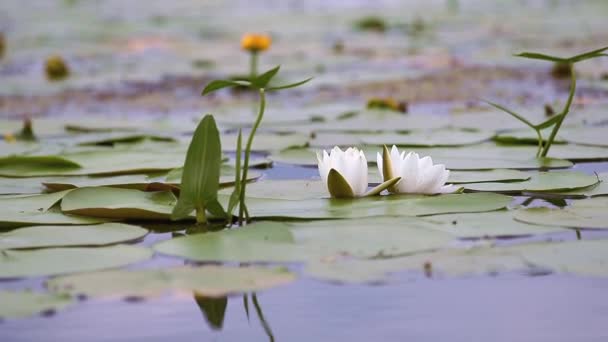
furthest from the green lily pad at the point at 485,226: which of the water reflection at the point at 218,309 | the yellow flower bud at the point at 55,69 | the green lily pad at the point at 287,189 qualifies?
the yellow flower bud at the point at 55,69

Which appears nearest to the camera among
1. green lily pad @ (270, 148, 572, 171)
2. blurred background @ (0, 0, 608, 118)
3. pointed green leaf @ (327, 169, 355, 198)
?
pointed green leaf @ (327, 169, 355, 198)

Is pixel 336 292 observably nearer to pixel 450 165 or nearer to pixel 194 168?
pixel 194 168

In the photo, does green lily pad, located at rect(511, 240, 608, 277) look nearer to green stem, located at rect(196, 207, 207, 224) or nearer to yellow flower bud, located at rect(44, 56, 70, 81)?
green stem, located at rect(196, 207, 207, 224)

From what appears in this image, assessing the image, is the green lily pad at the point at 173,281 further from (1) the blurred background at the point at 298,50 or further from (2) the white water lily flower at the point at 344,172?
(1) the blurred background at the point at 298,50

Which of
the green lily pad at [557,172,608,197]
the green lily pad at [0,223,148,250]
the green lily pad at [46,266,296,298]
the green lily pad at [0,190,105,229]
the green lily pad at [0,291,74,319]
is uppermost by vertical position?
the green lily pad at [557,172,608,197]

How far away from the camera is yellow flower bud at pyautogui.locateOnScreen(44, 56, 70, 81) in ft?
17.9

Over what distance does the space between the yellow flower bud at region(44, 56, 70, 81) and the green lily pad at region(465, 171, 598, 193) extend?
3.65 metres

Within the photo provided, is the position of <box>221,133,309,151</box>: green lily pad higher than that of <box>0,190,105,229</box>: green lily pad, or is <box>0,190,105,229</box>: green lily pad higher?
<box>221,133,309,151</box>: green lily pad

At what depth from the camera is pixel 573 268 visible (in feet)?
5.36

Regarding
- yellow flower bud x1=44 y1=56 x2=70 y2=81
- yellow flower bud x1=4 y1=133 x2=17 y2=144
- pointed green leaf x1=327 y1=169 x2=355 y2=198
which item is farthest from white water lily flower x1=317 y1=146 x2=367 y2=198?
yellow flower bud x1=44 y1=56 x2=70 y2=81

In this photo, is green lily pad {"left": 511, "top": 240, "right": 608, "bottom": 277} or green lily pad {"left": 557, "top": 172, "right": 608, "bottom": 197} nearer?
green lily pad {"left": 511, "top": 240, "right": 608, "bottom": 277}

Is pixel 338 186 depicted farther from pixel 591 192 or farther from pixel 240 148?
pixel 591 192

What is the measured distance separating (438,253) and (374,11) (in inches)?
269

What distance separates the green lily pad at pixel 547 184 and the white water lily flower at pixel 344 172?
0.93 feet
